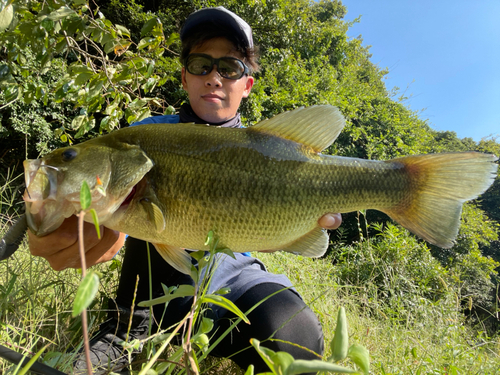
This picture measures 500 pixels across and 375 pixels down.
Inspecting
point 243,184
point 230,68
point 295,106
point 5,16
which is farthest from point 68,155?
point 295,106

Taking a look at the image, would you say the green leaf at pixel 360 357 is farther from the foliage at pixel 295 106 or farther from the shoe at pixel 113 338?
the foliage at pixel 295 106

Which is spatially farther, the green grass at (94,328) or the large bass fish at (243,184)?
the green grass at (94,328)

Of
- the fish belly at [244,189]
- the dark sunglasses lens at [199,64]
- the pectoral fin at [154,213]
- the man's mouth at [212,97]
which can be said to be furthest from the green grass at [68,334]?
the dark sunglasses lens at [199,64]

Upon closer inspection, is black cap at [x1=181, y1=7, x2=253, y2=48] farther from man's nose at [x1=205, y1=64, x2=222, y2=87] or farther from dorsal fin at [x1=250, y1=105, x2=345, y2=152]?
dorsal fin at [x1=250, y1=105, x2=345, y2=152]

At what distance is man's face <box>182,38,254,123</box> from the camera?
198 centimetres

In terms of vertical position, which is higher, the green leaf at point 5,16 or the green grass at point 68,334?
the green leaf at point 5,16

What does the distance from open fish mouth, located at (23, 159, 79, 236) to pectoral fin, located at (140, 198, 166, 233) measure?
0.23 m

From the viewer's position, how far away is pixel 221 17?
1922 mm

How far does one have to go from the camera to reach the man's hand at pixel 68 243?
1093 millimetres

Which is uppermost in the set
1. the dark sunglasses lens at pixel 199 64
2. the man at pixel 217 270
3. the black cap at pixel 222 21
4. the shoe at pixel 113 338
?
the black cap at pixel 222 21

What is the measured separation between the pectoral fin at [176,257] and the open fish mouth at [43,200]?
0.35 m

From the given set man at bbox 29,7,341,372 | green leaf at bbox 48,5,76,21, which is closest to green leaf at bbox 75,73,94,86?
green leaf at bbox 48,5,76,21

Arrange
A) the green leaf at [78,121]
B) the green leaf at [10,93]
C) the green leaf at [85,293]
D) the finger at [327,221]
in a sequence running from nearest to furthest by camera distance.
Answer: the green leaf at [85,293] → the finger at [327,221] → the green leaf at [10,93] → the green leaf at [78,121]

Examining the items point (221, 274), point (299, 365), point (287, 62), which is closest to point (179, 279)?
point (221, 274)
